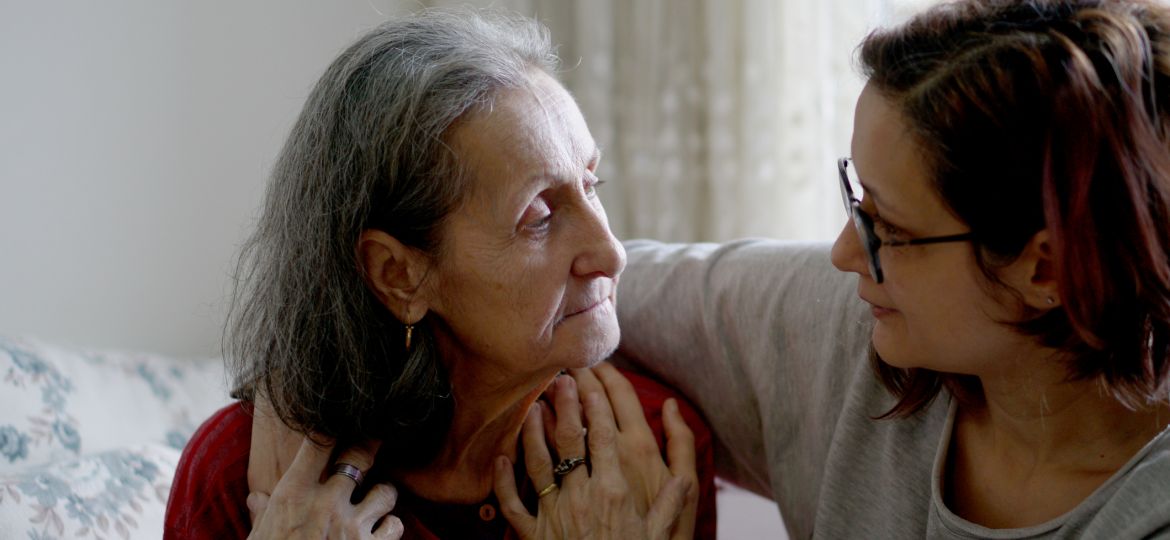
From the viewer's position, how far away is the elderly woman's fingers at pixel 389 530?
1325mm

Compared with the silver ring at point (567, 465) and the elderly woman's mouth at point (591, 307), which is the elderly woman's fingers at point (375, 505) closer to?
the silver ring at point (567, 465)

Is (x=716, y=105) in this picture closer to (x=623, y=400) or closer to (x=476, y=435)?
(x=623, y=400)

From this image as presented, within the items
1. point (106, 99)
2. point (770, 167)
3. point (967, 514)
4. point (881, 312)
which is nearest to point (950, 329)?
point (881, 312)

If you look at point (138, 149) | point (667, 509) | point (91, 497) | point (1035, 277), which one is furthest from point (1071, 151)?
point (138, 149)

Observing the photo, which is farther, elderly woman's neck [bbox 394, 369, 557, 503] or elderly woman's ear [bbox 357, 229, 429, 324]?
elderly woman's neck [bbox 394, 369, 557, 503]

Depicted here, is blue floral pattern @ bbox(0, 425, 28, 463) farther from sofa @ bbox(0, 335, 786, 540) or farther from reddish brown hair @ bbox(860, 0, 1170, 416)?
reddish brown hair @ bbox(860, 0, 1170, 416)

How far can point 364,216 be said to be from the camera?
129 centimetres

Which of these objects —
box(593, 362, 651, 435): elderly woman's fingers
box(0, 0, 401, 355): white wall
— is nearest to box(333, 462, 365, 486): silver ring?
box(593, 362, 651, 435): elderly woman's fingers

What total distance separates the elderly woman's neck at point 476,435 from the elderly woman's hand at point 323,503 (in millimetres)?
92

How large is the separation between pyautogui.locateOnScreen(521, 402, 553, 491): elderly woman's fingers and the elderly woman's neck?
0.06 ft

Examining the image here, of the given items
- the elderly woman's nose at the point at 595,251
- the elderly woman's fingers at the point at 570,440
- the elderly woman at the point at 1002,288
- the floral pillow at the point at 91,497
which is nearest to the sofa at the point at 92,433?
the floral pillow at the point at 91,497

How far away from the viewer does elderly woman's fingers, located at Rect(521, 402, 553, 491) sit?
1465 mm

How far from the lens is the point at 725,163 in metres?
2.47

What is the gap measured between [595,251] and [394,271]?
247 millimetres
